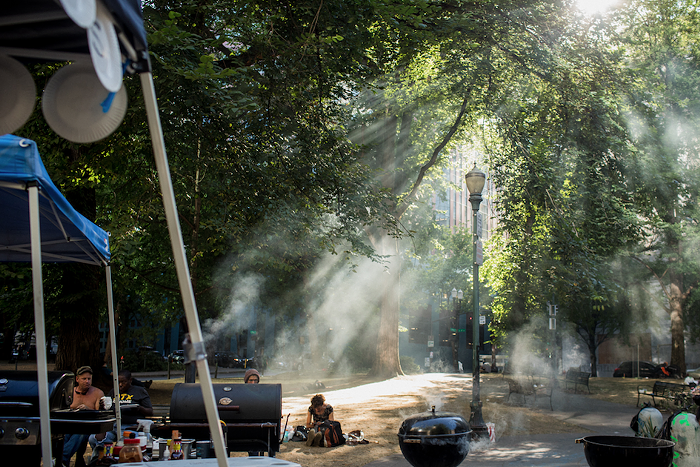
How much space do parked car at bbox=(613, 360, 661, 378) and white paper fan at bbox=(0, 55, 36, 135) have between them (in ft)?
145

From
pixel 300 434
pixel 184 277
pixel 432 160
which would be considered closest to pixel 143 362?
pixel 432 160

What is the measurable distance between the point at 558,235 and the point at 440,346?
46.9 m

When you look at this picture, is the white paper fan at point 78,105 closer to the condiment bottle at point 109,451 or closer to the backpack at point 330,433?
the condiment bottle at point 109,451

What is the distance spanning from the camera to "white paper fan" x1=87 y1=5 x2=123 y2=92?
199cm

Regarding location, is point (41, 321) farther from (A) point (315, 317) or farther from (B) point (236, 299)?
(A) point (315, 317)

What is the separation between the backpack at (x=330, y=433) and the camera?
10.5 metres

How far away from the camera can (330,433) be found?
1055 cm

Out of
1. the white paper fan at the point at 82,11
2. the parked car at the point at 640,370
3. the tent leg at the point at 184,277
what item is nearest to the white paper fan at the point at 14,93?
the tent leg at the point at 184,277

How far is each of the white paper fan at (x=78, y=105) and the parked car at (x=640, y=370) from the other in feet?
144

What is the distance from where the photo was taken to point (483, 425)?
11.4m

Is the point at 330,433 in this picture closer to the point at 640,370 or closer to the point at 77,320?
the point at 77,320

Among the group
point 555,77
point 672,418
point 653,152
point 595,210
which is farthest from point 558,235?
point 672,418

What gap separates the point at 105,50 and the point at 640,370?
45832 mm

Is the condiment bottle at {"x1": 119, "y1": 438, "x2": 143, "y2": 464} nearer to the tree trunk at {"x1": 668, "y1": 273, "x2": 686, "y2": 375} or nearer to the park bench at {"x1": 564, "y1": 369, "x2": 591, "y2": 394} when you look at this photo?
the park bench at {"x1": 564, "y1": 369, "x2": 591, "y2": 394}
